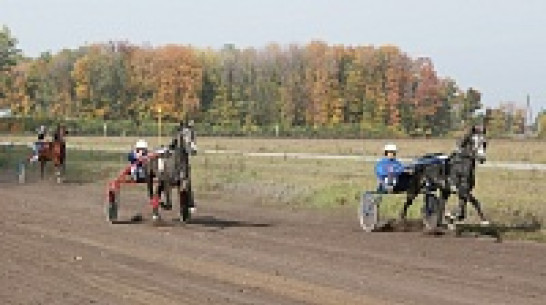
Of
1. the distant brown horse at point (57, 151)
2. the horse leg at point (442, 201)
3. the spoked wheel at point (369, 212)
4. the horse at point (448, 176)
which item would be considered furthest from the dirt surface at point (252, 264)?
the distant brown horse at point (57, 151)

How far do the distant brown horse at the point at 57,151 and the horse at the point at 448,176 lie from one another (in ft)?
58.7

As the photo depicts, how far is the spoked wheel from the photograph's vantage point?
56.4 feet

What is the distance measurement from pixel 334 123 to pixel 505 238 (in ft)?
263

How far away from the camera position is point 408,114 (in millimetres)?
100000

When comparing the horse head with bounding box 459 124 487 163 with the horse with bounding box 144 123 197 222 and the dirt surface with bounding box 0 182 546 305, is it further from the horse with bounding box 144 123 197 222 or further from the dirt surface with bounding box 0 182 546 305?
the horse with bounding box 144 123 197 222

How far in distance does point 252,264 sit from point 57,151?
20767 millimetres

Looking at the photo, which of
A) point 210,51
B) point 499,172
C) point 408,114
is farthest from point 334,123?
point 499,172

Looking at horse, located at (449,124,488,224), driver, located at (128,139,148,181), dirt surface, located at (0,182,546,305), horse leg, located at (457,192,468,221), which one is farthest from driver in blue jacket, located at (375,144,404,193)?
driver, located at (128,139,148,181)

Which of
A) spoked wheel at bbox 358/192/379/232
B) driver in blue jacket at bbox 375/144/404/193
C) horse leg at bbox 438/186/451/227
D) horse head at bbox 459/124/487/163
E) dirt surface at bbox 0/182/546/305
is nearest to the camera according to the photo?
dirt surface at bbox 0/182/546/305

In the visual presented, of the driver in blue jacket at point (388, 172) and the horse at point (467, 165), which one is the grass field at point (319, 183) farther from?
the driver in blue jacket at point (388, 172)

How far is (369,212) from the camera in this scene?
17.3 m

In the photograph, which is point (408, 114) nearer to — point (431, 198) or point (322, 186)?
point (322, 186)

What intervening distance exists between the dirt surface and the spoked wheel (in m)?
0.32

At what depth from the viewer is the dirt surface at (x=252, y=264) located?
10.1m
